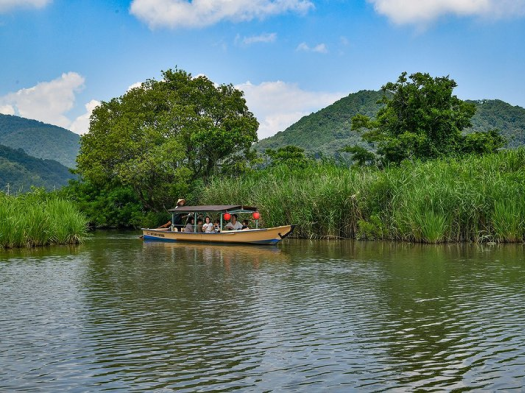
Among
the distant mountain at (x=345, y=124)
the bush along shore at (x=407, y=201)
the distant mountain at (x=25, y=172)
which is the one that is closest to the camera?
the bush along shore at (x=407, y=201)

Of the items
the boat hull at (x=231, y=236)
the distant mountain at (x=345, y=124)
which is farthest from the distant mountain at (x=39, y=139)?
the boat hull at (x=231, y=236)

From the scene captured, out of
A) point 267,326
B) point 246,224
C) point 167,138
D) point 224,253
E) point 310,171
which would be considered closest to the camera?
point 267,326

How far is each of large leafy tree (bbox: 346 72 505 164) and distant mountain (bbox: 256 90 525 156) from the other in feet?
97.5

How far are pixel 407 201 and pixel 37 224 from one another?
12.9m

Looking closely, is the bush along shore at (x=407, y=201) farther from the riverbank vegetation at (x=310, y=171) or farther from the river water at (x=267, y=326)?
the river water at (x=267, y=326)

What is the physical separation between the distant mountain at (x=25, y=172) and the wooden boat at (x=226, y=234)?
40.4 metres

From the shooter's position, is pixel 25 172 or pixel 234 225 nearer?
pixel 234 225

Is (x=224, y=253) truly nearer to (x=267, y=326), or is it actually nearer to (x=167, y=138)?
(x=267, y=326)

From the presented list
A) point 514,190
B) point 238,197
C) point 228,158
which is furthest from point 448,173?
point 228,158

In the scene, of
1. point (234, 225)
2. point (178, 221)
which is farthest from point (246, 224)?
point (178, 221)

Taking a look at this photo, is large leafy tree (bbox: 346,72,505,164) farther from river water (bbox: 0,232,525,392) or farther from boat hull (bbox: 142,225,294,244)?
river water (bbox: 0,232,525,392)

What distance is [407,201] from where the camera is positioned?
72.7 ft

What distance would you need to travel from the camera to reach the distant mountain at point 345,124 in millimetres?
68812

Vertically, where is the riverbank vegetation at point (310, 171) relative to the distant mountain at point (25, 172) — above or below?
below
